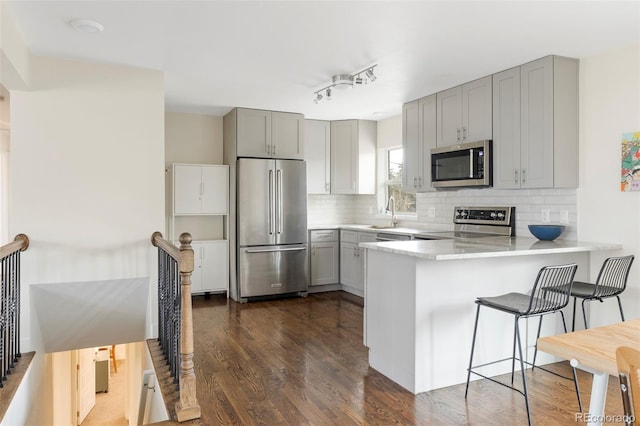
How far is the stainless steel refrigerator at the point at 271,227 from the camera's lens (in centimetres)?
536

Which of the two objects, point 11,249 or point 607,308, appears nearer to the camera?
point 11,249

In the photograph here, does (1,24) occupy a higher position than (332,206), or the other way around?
(1,24)

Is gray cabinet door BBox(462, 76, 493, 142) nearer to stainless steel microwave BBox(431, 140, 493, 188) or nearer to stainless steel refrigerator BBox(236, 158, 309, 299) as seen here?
stainless steel microwave BBox(431, 140, 493, 188)

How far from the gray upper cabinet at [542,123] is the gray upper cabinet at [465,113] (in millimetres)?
217

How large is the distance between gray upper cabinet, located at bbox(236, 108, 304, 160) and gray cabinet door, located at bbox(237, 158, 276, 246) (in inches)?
6.5

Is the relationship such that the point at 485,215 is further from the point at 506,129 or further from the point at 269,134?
the point at 269,134

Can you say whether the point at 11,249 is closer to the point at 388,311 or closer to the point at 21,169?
the point at 21,169

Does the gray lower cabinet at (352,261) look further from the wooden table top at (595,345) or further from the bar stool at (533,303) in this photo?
the wooden table top at (595,345)

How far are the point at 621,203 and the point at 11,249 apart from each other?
443 centimetres

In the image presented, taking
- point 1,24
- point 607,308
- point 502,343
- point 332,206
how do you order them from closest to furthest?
point 1,24 < point 502,343 < point 607,308 < point 332,206

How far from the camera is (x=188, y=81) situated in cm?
423

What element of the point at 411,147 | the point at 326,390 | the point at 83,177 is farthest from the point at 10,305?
the point at 411,147

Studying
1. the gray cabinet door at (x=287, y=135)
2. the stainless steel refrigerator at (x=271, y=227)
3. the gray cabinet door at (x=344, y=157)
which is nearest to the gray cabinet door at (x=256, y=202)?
the stainless steel refrigerator at (x=271, y=227)

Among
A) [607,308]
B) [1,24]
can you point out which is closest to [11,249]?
[1,24]
